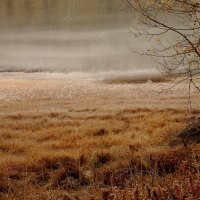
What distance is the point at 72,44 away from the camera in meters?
149

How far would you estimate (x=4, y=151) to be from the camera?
53.8 feet

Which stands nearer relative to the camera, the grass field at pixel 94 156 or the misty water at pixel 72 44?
the grass field at pixel 94 156

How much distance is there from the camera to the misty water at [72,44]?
4080 inches

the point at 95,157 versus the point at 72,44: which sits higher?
the point at 72,44

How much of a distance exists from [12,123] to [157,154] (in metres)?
10.4

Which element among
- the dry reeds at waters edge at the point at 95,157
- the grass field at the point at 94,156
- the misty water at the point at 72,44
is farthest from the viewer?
the misty water at the point at 72,44

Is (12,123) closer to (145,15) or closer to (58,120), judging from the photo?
(58,120)

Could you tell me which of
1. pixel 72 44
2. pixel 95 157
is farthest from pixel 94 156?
pixel 72 44

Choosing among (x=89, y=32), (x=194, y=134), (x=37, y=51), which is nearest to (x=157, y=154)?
(x=194, y=134)

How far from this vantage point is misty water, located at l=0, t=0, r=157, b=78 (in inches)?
4080

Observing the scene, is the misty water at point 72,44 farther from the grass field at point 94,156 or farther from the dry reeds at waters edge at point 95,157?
the dry reeds at waters edge at point 95,157

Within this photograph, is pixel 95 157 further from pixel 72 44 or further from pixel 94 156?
pixel 72 44

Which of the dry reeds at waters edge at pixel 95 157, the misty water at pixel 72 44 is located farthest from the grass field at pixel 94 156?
the misty water at pixel 72 44

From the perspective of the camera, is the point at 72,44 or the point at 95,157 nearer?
the point at 95,157
